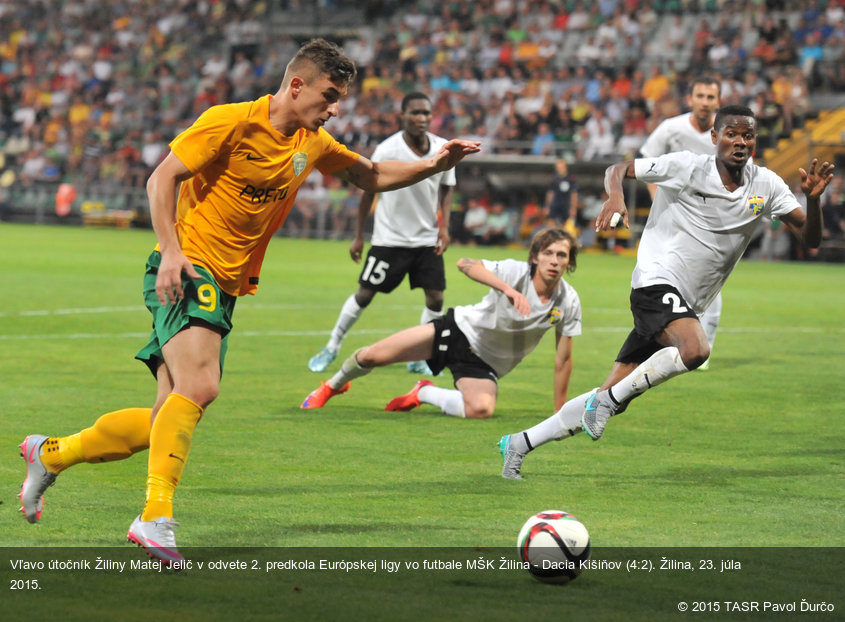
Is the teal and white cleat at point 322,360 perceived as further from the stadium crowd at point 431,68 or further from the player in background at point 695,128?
the stadium crowd at point 431,68

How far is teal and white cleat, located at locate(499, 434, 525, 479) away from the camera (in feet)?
22.9

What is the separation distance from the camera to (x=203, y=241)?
566 centimetres

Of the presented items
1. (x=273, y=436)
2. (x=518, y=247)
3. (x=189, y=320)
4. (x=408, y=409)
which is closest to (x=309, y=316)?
(x=408, y=409)

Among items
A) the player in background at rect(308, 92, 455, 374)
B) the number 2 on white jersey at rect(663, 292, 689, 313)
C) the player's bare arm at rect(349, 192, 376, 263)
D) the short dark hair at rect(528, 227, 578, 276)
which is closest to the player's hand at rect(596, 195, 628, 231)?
the number 2 on white jersey at rect(663, 292, 689, 313)

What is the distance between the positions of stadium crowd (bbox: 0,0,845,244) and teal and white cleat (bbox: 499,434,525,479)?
2214 centimetres

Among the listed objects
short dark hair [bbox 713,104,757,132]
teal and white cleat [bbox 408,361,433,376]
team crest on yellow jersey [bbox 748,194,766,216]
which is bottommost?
teal and white cleat [bbox 408,361,433,376]

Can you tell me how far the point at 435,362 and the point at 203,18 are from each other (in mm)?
36769

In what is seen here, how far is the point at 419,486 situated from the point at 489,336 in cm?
258

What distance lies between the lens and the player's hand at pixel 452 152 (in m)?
6.43

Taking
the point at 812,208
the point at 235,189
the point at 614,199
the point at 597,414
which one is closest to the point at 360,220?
the point at 614,199

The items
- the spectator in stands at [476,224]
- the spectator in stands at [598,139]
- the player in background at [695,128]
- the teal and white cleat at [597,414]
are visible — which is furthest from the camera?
the spectator in stands at [476,224]

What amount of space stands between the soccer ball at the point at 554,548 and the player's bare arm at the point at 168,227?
177 cm

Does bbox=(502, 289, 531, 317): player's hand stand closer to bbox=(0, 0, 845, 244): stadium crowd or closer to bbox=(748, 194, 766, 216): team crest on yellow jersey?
bbox=(748, 194, 766, 216): team crest on yellow jersey

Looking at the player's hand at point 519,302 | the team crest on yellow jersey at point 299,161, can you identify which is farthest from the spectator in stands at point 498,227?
the team crest on yellow jersey at point 299,161
